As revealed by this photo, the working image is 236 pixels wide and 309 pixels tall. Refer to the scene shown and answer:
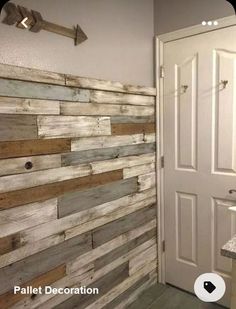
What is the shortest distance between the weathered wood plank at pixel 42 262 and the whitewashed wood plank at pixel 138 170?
504 mm

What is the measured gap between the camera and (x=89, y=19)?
1.65 m

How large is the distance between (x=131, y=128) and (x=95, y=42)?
2.03 feet

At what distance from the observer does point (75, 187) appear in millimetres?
1601

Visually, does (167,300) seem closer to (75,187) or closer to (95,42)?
(75,187)

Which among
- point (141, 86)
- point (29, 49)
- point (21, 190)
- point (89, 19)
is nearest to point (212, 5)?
point (141, 86)

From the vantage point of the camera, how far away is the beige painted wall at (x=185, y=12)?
185 cm

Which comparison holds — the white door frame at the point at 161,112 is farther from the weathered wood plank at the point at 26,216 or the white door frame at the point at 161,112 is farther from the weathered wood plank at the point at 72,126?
the weathered wood plank at the point at 26,216

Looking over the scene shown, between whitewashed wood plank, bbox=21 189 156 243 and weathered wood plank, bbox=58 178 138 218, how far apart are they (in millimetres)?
29

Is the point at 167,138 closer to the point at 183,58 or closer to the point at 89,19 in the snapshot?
the point at 183,58

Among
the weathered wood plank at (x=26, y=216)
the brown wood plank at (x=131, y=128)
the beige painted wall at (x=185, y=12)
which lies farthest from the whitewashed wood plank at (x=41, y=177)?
the beige painted wall at (x=185, y=12)

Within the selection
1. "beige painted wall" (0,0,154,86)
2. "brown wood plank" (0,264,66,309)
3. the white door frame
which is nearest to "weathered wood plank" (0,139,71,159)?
"beige painted wall" (0,0,154,86)

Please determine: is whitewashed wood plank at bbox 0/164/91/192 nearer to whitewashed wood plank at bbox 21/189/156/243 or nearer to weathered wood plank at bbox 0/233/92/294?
whitewashed wood plank at bbox 21/189/156/243

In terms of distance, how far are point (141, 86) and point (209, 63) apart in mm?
500

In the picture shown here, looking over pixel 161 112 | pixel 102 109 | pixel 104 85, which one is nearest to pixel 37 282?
pixel 102 109
